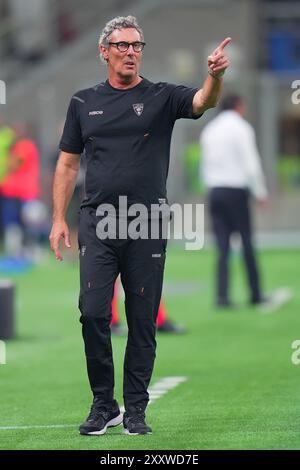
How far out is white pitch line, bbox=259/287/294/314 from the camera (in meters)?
16.5

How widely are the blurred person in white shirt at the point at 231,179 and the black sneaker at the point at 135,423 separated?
328 inches

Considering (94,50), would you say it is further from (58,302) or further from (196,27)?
(58,302)

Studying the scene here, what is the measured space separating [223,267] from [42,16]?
1592 centimetres

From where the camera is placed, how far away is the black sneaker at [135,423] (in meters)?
8.33

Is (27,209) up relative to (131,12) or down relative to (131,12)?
down

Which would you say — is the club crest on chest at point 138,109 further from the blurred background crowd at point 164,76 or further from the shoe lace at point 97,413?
the blurred background crowd at point 164,76

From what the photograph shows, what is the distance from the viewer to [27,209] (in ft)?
85.0

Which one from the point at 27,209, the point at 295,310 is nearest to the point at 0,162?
the point at 27,209

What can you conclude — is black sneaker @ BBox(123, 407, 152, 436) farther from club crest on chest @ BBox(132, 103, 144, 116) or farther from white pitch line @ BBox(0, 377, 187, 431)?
club crest on chest @ BBox(132, 103, 144, 116)

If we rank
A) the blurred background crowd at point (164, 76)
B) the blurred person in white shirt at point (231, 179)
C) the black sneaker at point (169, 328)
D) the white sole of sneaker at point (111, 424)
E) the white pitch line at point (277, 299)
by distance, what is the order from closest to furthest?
the white sole of sneaker at point (111, 424) → the black sneaker at point (169, 328) → the white pitch line at point (277, 299) → the blurred person in white shirt at point (231, 179) → the blurred background crowd at point (164, 76)

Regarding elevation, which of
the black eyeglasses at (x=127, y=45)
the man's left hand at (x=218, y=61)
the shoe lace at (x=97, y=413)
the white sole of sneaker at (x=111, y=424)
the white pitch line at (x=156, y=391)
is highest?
the black eyeglasses at (x=127, y=45)

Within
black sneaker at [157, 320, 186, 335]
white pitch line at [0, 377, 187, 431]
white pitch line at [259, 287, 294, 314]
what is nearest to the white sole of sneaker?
white pitch line at [0, 377, 187, 431]

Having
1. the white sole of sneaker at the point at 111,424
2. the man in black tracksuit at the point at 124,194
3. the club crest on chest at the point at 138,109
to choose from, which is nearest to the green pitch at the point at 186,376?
the white sole of sneaker at the point at 111,424

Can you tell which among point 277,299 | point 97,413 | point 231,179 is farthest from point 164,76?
point 97,413
